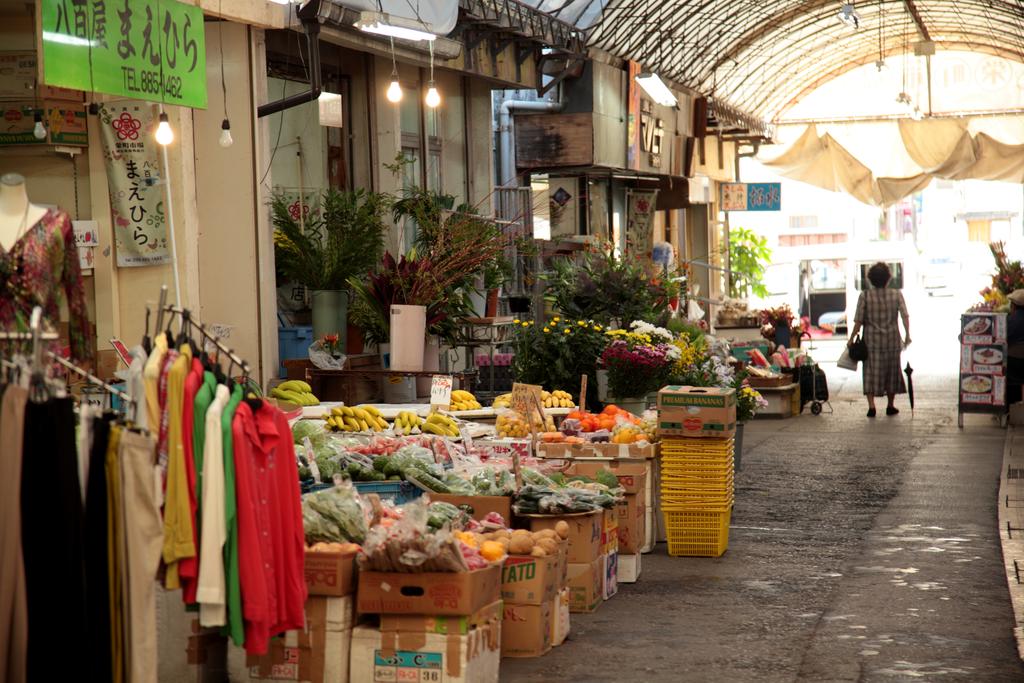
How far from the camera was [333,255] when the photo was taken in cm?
1057

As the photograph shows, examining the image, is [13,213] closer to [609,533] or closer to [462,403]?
[609,533]

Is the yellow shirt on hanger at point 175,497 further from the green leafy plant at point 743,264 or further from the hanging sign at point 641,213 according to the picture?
the green leafy plant at point 743,264

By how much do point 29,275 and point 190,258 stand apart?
3515 mm

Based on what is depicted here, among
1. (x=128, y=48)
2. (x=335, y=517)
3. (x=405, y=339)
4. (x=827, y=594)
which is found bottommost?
(x=827, y=594)

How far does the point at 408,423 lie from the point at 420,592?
3316 millimetres

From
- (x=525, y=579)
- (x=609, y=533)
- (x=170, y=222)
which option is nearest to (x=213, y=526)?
(x=525, y=579)

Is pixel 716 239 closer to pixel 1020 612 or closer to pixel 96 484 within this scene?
pixel 1020 612

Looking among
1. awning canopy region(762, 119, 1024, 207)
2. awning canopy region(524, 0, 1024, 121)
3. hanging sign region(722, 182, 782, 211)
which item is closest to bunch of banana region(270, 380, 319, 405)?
awning canopy region(524, 0, 1024, 121)

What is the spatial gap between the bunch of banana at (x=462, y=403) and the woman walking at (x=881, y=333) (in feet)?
23.2

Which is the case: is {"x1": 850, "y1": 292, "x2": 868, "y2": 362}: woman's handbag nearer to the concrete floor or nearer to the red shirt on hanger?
the concrete floor

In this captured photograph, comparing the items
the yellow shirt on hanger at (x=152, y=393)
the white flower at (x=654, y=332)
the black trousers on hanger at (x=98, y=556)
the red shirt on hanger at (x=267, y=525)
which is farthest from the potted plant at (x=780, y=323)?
the black trousers on hanger at (x=98, y=556)

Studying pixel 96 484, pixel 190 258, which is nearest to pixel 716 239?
pixel 190 258

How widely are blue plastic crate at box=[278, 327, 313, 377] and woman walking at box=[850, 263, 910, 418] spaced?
7.21m

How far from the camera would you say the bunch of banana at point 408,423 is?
838 centimetres
